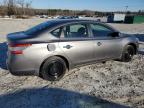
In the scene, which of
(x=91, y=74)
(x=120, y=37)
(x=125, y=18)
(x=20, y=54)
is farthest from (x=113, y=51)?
(x=125, y=18)

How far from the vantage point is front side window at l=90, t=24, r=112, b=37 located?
20.1ft

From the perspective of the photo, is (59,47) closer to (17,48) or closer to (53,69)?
(53,69)

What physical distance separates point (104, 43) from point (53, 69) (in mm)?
1811

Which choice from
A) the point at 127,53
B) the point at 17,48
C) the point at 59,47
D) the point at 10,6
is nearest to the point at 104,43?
the point at 127,53

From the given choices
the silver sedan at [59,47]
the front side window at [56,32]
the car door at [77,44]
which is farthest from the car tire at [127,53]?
the front side window at [56,32]

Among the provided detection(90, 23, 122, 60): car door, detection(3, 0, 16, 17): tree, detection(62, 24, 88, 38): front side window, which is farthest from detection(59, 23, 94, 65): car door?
detection(3, 0, 16, 17): tree

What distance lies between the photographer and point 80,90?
4.98m

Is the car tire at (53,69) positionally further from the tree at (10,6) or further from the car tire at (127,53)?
the tree at (10,6)

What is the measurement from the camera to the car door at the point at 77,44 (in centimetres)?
553

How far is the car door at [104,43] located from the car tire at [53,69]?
1.16m

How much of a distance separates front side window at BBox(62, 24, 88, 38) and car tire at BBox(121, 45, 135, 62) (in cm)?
187

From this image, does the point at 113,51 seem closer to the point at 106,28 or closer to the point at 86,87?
the point at 106,28

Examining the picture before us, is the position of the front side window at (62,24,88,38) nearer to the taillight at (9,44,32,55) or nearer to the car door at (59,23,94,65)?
the car door at (59,23,94,65)

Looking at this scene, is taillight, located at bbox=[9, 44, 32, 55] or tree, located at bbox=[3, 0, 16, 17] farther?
tree, located at bbox=[3, 0, 16, 17]
